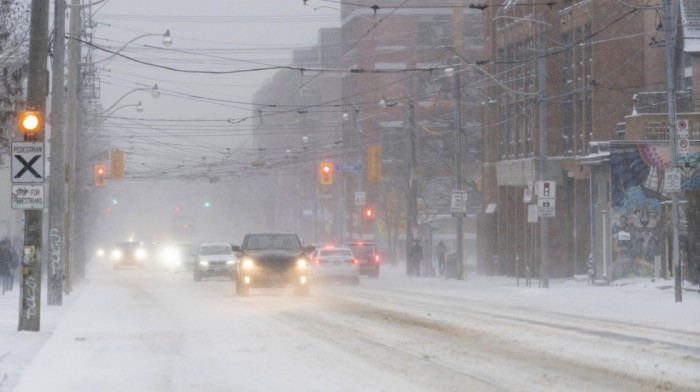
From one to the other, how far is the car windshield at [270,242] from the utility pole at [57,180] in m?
6.10

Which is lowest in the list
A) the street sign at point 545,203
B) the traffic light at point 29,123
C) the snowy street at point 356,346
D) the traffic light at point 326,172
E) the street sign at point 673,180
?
the snowy street at point 356,346

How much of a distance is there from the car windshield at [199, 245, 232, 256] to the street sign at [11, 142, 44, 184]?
99.8 feet

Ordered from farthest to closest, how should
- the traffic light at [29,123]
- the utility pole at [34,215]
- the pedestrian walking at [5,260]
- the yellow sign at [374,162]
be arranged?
the yellow sign at [374,162] → the pedestrian walking at [5,260] → the utility pole at [34,215] → the traffic light at [29,123]

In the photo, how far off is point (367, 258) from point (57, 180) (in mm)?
27369

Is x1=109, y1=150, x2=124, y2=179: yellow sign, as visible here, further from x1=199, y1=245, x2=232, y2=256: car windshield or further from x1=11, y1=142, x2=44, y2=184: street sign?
x1=11, y1=142, x2=44, y2=184: street sign

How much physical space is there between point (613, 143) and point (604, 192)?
3804 millimetres

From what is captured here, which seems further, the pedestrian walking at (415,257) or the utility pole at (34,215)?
the pedestrian walking at (415,257)

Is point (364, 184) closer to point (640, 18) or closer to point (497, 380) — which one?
point (640, 18)

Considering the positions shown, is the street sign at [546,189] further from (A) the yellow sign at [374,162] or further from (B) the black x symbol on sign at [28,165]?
(A) the yellow sign at [374,162]

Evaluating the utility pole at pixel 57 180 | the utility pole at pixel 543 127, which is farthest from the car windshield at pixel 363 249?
the utility pole at pixel 57 180

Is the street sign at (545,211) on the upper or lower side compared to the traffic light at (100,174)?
lower

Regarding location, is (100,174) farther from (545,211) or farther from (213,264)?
(545,211)

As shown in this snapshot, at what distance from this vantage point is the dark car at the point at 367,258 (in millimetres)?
56406

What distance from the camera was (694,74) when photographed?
41844mm
